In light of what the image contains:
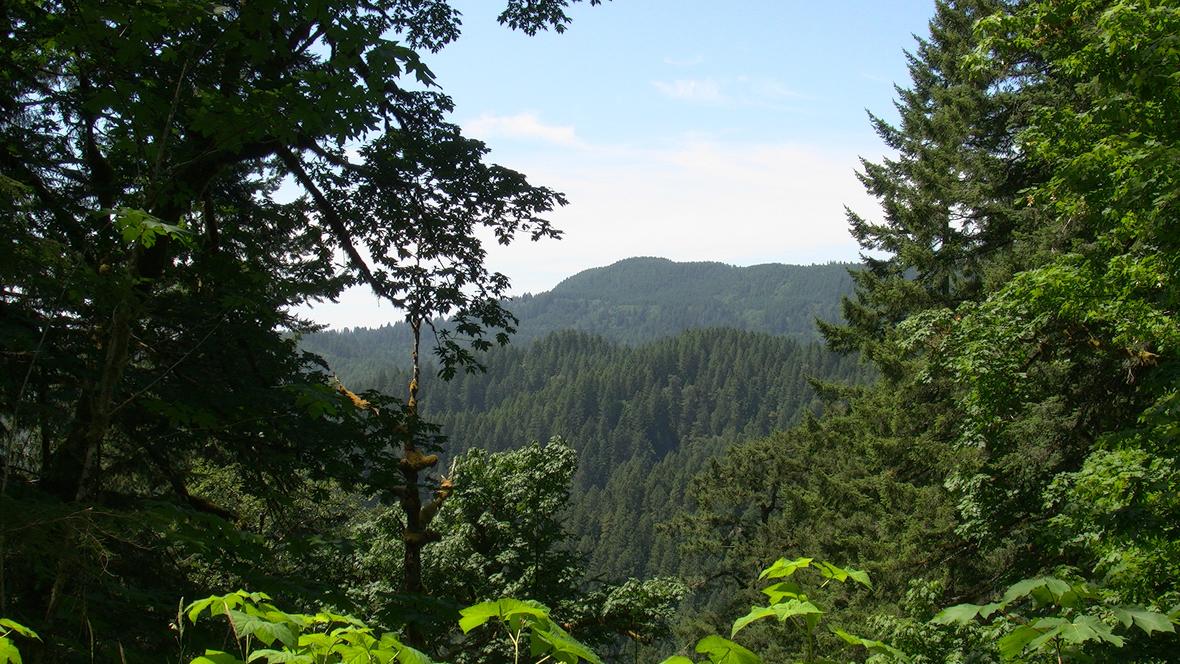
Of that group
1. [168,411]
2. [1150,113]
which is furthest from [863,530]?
[168,411]

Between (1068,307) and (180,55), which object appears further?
(1068,307)

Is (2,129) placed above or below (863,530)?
above

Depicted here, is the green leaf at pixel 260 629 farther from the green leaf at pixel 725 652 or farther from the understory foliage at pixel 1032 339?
the understory foliage at pixel 1032 339

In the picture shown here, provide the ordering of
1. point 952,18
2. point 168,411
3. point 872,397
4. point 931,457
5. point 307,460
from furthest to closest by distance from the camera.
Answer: point 872,397
point 952,18
point 931,457
point 307,460
point 168,411

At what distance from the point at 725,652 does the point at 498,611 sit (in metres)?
0.42

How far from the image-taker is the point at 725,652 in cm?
→ 134

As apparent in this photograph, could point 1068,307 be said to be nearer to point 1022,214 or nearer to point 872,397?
point 1022,214

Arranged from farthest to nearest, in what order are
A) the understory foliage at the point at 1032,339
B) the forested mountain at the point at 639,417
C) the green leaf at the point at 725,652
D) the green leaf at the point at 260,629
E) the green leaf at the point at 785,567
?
1. the forested mountain at the point at 639,417
2. the understory foliage at the point at 1032,339
3. the green leaf at the point at 785,567
4. the green leaf at the point at 260,629
5. the green leaf at the point at 725,652

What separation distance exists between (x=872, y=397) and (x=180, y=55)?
1980 centimetres

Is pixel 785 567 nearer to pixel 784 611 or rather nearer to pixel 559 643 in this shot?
pixel 784 611

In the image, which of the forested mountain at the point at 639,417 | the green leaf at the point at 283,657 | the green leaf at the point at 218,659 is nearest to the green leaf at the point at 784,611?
the green leaf at the point at 283,657

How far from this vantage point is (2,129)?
605cm

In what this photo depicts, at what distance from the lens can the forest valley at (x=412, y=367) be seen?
284 cm

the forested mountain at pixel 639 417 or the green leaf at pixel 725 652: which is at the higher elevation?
the green leaf at pixel 725 652
